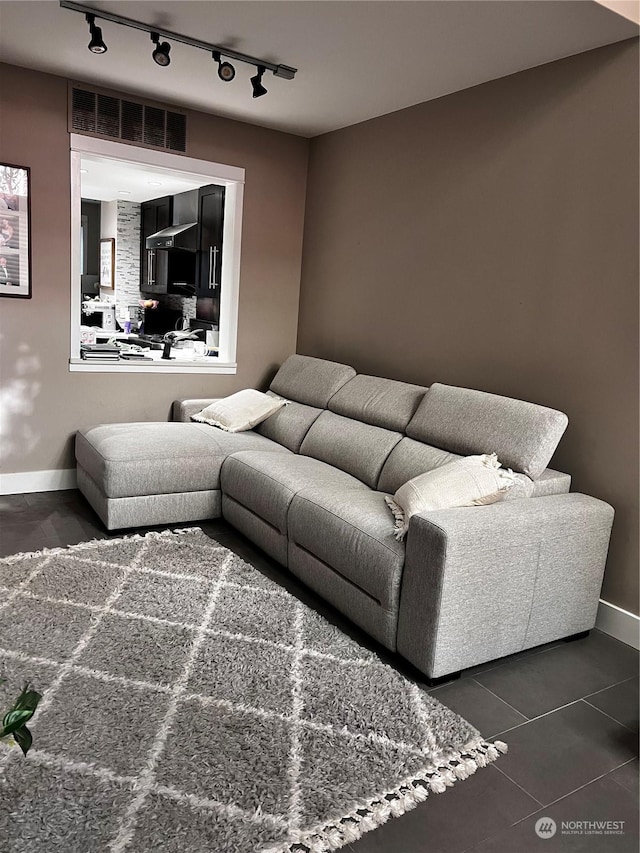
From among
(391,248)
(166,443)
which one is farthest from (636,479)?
(166,443)

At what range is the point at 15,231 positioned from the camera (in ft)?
13.2

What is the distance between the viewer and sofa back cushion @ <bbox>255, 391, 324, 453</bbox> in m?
4.17

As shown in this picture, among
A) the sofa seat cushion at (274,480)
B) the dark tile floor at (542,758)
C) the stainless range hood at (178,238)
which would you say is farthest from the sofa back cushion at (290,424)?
the stainless range hood at (178,238)

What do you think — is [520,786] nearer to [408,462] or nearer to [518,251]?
[408,462]

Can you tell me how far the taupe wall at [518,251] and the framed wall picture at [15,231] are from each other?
2.00 meters

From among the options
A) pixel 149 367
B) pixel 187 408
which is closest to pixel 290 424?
pixel 187 408

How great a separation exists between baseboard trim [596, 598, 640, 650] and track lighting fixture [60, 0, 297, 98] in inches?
120

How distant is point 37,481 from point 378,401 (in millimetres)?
2259

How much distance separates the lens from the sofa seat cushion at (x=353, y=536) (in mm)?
2555

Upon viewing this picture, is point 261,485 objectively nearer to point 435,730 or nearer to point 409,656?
point 409,656

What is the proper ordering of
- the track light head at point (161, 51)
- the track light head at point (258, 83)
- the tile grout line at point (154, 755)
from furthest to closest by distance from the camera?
the track light head at point (258, 83) < the track light head at point (161, 51) < the tile grout line at point (154, 755)

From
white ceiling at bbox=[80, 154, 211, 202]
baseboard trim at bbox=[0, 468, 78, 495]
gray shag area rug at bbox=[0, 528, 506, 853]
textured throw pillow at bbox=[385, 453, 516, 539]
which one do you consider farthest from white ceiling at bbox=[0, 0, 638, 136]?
gray shag area rug at bbox=[0, 528, 506, 853]

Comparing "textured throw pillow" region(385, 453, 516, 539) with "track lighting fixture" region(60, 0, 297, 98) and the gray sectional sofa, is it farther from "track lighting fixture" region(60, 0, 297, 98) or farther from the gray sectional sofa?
"track lighting fixture" region(60, 0, 297, 98)

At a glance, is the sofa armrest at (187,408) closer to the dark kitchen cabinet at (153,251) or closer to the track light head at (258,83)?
the track light head at (258,83)
